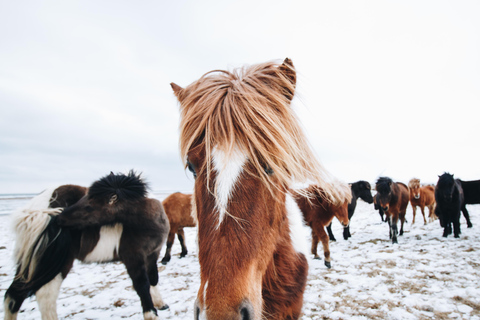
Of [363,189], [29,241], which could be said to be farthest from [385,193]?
[29,241]

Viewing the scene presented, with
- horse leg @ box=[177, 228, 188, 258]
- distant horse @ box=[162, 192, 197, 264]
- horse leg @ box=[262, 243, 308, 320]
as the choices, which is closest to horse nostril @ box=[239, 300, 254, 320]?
horse leg @ box=[262, 243, 308, 320]

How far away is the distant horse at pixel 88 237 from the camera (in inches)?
113

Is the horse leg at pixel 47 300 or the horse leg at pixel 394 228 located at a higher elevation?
the horse leg at pixel 47 300

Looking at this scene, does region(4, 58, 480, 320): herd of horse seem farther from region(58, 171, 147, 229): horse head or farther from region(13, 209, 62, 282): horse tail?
region(58, 171, 147, 229): horse head

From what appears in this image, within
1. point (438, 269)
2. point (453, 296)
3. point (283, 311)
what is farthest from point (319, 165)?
point (438, 269)

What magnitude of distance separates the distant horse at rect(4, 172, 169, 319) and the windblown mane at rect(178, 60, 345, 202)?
2.61m

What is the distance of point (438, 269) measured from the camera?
4.64 meters

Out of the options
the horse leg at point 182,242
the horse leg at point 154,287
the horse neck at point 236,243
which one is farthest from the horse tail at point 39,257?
the horse leg at point 182,242

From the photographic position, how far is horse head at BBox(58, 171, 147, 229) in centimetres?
320

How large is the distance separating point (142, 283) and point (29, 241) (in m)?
1.63

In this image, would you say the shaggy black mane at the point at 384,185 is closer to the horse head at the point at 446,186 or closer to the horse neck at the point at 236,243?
the horse head at the point at 446,186

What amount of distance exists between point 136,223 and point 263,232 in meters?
2.99

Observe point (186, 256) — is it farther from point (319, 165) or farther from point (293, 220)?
point (319, 165)

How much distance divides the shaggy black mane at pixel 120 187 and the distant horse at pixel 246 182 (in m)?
2.64
